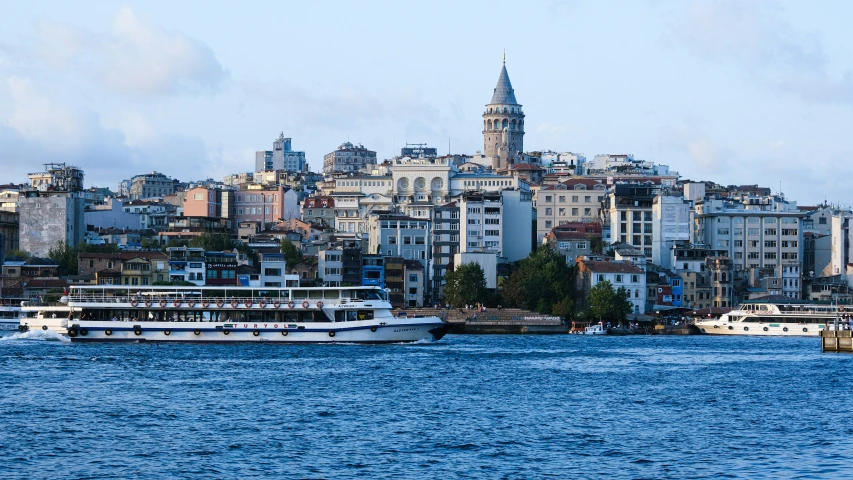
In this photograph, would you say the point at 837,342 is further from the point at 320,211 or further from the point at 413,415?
the point at 320,211

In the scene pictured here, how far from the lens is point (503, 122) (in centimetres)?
18650

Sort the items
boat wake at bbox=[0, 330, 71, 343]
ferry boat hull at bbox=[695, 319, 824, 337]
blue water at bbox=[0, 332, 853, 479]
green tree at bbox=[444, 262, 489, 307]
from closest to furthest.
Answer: blue water at bbox=[0, 332, 853, 479] → boat wake at bbox=[0, 330, 71, 343] → ferry boat hull at bbox=[695, 319, 824, 337] → green tree at bbox=[444, 262, 489, 307]

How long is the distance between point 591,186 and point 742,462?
97.0 m

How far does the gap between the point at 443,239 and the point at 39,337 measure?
4608 cm

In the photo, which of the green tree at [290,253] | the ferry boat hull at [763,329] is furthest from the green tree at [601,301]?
the green tree at [290,253]

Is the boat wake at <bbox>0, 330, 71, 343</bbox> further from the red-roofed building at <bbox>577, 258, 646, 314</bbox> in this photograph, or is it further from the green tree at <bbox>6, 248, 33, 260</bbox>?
the red-roofed building at <bbox>577, 258, 646, 314</bbox>

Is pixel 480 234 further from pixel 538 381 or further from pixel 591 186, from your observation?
pixel 538 381

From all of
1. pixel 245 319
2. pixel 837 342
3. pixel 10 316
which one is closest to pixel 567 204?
pixel 10 316

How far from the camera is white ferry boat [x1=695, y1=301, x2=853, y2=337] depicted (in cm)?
9062

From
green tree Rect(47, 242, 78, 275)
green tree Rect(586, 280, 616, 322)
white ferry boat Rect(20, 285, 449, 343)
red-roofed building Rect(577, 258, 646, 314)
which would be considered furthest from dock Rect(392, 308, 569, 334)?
green tree Rect(47, 242, 78, 275)

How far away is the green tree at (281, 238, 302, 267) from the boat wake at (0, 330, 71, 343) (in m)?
31.5

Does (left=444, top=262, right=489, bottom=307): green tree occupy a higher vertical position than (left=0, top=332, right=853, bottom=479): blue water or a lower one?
higher

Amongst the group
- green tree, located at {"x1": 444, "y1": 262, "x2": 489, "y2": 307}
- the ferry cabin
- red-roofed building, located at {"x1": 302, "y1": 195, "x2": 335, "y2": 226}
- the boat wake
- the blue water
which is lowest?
the blue water

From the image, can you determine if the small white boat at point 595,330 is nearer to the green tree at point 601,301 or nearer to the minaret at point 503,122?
the green tree at point 601,301
